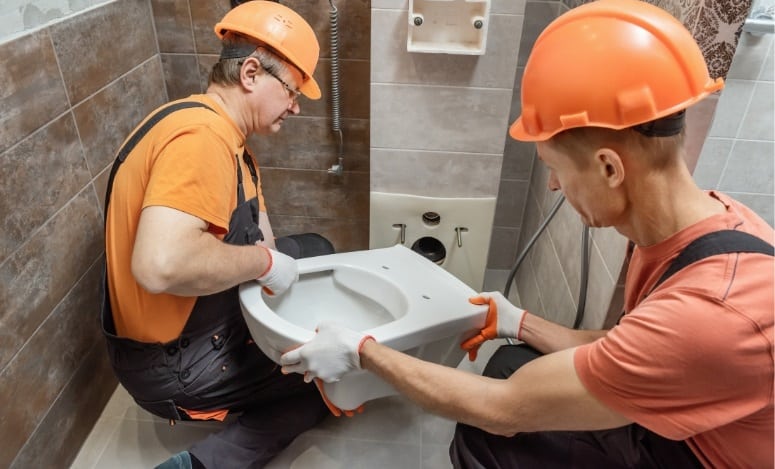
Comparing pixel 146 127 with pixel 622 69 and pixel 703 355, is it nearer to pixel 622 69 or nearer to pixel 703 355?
pixel 622 69

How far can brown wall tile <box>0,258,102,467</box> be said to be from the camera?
1143 mm

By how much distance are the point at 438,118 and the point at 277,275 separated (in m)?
0.69

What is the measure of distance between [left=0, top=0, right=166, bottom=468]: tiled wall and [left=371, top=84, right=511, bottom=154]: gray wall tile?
76 cm

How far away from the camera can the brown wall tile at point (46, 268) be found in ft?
3.66

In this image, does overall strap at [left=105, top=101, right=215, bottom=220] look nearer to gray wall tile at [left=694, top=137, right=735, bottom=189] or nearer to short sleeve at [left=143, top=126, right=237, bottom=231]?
short sleeve at [left=143, top=126, right=237, bottom=231]

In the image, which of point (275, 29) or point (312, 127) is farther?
point (312, 127)

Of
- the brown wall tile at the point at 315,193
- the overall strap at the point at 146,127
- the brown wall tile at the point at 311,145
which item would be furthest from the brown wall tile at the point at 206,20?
the overall strap at the point at 146,127

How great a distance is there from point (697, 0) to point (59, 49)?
135 cm

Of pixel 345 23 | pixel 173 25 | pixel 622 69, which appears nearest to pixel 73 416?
pixel 173 25

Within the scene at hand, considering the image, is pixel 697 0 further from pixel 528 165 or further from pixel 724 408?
pixel 528 165

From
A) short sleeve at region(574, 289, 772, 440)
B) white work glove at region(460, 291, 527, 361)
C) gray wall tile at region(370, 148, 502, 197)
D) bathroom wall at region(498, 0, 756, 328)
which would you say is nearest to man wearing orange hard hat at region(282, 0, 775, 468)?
short sleeve at region(574, 289, 772, 440)

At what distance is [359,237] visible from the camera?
2131 millimetres

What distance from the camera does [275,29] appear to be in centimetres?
117

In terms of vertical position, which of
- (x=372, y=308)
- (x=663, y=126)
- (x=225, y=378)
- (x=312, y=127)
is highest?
(x=663, y=126)
